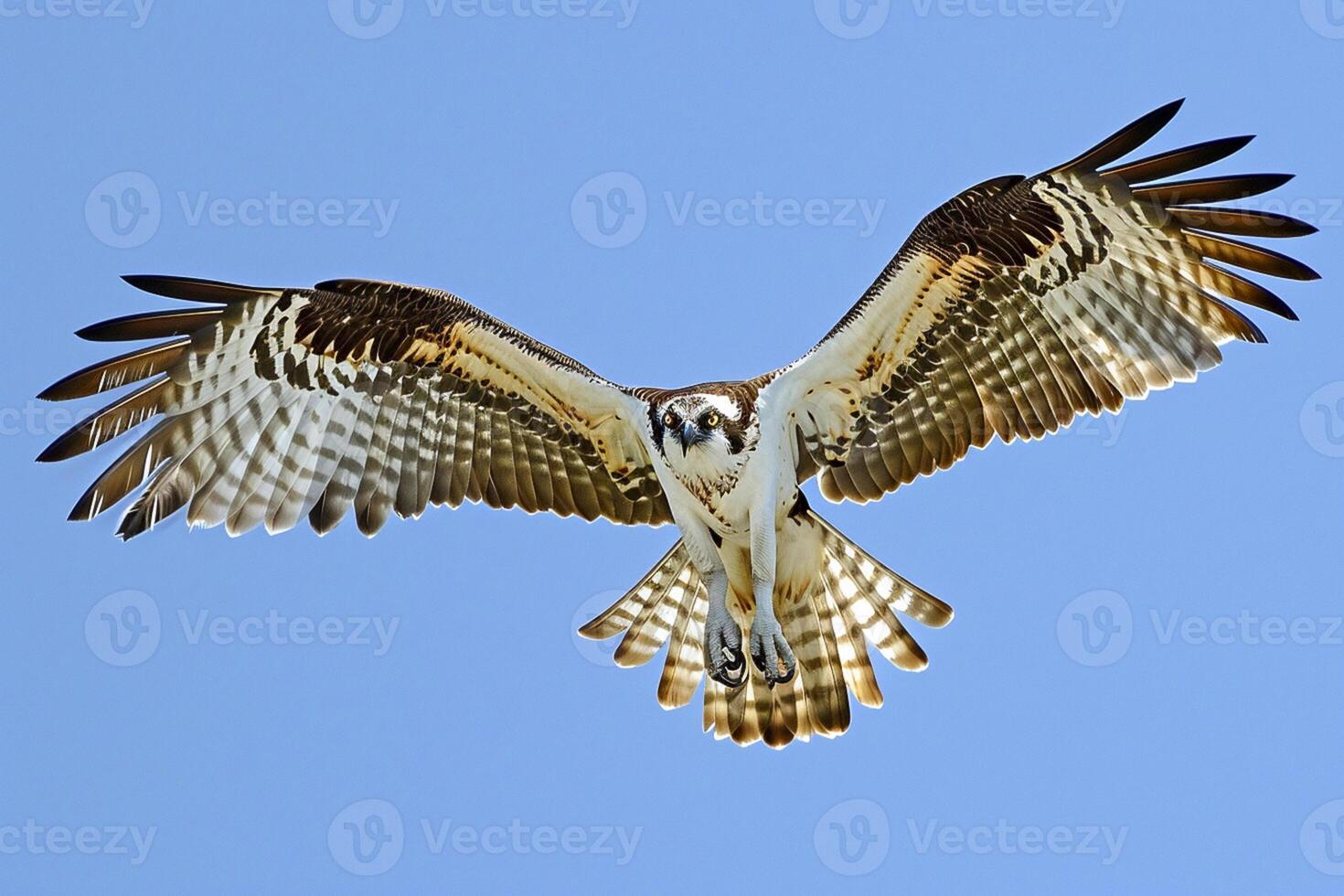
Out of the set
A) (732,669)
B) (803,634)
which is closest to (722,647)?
(732,669)

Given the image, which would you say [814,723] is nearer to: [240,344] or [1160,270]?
[1160,270]

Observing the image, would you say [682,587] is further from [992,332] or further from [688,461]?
[992,332]

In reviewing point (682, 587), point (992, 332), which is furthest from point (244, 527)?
point (992, 332)

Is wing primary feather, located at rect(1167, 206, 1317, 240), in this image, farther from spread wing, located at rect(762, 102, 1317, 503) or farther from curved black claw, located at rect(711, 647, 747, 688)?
curved black claw, located at rect(711, 647, 747, 688)

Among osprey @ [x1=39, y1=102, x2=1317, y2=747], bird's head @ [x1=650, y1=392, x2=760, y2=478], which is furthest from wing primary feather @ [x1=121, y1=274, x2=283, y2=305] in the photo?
bird's head @ [x1=650, y1=392, x2=760, y2=478]

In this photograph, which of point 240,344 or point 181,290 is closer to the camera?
point 181,290

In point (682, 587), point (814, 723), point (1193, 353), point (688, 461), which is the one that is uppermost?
point (1193, 353)

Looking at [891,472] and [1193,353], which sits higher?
[1193,353]
